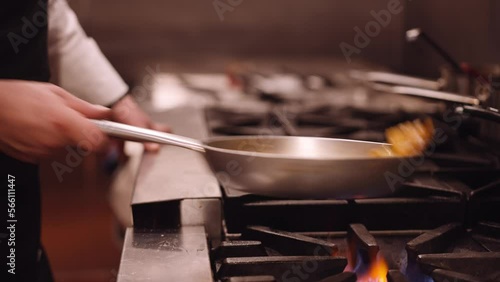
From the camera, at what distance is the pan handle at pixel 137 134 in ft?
2.06

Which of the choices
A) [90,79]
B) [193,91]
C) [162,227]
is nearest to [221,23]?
[193,91]

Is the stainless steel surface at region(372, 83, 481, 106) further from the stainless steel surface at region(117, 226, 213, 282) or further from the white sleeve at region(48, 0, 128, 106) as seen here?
the white sleeve at region(48, 0, 128, 106)

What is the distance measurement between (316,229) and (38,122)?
0.32 metres

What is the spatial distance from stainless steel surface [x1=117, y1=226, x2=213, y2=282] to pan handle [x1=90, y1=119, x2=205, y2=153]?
10 centimetres

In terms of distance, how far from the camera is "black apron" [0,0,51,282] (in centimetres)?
90

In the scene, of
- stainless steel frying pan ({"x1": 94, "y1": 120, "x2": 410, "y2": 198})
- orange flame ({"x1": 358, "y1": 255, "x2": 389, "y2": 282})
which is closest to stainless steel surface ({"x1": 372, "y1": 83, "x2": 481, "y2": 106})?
stainless steel frying pan ({"x1": 94, "y1": 120, "x2": 410, "y2": 198})

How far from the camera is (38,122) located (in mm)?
582

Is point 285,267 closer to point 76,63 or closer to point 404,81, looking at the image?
point 404,81

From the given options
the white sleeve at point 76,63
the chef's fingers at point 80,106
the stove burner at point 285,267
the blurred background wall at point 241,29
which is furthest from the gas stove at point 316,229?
the blurred background wall at point 241,29

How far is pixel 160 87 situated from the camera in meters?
1.72

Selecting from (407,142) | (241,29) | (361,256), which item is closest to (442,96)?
(407,142)

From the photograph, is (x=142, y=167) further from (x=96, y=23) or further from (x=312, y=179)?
(x=96, y=23)

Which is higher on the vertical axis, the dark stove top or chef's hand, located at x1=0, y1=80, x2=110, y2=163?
chef's hand, located at x1=0, y1=80, x2=110, y2=163

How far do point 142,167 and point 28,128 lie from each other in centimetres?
30
